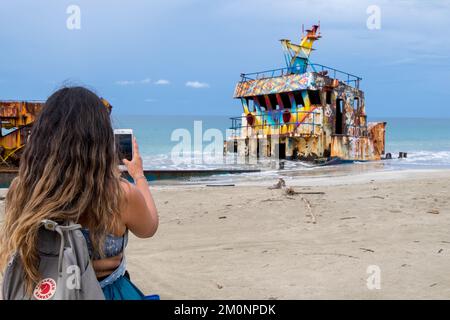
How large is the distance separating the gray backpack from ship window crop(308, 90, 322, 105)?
18112mm

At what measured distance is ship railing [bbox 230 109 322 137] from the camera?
18.9 metres

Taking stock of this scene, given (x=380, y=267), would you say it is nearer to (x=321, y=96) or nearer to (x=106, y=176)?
(x=106, y=176)

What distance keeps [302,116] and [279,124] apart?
3.27 feet

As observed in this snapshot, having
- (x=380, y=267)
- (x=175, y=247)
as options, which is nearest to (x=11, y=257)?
(x=380, y=267)

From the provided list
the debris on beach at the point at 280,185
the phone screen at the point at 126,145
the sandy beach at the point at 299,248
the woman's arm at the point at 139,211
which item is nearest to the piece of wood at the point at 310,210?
the sandy beach at the point at 299,248

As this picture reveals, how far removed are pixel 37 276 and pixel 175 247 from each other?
10.6 ft

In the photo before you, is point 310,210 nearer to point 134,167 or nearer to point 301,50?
point 134,167

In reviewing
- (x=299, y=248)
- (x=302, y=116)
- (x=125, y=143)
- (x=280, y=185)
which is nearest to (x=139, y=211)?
(x=125, y=143)

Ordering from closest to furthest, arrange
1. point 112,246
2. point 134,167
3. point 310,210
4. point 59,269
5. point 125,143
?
point 59,269, point 112,246, point 134,167, point 125,143, point 310,210

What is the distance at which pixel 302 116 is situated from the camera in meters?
19.2

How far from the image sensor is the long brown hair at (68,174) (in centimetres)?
157

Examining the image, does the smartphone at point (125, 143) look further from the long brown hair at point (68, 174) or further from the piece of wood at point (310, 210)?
the piece of wood at point (310, 210)

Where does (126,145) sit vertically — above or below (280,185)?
above

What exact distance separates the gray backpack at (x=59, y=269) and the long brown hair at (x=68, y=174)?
4 cm
